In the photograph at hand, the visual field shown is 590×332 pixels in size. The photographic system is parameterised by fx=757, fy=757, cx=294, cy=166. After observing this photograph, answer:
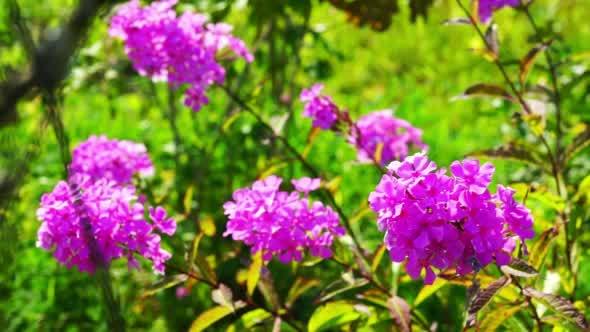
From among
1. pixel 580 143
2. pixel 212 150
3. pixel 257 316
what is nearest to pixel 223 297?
pixel 257 316

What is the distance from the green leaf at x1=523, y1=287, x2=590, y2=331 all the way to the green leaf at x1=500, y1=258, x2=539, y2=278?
99 mm

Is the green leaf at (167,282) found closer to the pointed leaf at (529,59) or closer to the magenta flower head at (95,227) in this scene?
the magenta flower head at (95,227)

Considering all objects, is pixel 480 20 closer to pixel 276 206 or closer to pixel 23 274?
pixel 276 206

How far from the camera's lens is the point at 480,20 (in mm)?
1912

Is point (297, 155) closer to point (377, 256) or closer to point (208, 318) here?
point (377, 256)

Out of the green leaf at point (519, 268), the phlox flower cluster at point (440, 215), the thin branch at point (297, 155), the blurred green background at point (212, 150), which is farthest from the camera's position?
the blurred green background at point (212, 150)

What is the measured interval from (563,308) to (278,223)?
549mm

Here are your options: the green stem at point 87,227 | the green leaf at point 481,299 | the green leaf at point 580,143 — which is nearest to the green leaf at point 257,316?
the green stem at point 87,227

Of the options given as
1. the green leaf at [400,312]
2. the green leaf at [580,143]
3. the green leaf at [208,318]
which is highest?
the green leaf at [580,143]

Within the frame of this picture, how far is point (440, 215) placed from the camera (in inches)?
42.4

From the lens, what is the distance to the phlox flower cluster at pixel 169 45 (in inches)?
74.5

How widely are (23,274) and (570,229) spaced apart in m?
1.76

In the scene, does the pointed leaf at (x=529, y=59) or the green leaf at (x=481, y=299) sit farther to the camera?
the pointed leaf at (x=529, y=59)

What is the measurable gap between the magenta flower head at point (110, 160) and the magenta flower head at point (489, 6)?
0.96m
